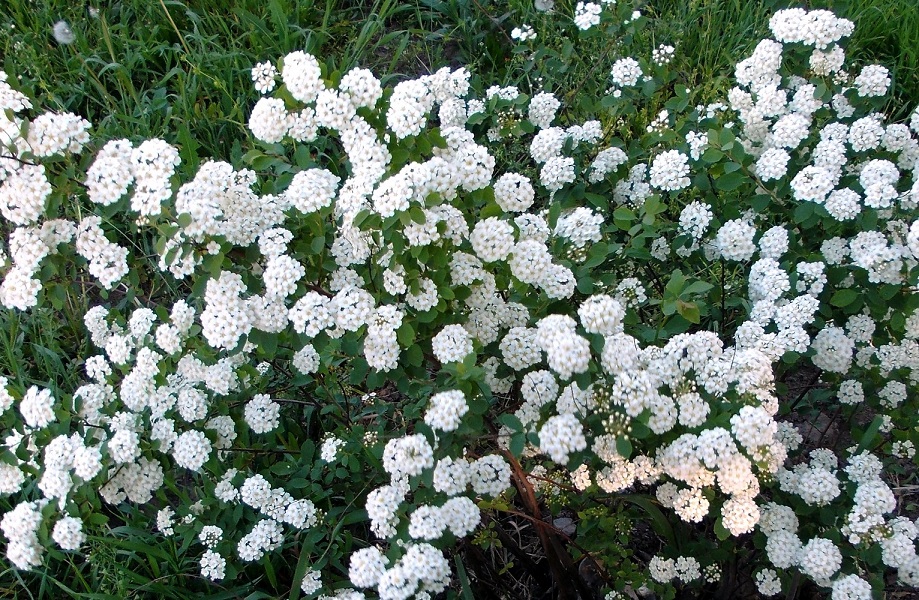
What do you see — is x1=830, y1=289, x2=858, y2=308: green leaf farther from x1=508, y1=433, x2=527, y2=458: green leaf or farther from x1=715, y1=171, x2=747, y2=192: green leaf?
x1=508, y1=433, x2=527, y2=458: green leaf

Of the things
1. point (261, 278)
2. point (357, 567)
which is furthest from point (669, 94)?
point (357, 567)

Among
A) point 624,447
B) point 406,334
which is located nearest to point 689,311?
point 624,447

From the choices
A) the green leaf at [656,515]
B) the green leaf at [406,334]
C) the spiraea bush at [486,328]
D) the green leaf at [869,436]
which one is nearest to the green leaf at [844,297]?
the spiraea bush at [486,328]

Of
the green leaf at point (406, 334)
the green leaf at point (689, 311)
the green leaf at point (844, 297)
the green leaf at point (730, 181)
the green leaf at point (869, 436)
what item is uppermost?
the green leaf at point (730, 181)

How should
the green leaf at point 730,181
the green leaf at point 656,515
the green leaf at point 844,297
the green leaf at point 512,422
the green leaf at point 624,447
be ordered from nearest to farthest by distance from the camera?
1. the green leaf at point 624,447
2. the green leaf at point 512,422
3. the green leaf at point 844,297
4. the green leaf at point 730,181
5. the green leaf at point 656,515

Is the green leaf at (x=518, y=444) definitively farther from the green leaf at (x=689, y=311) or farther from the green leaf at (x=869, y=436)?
the green leaf at (x=869, y=436)

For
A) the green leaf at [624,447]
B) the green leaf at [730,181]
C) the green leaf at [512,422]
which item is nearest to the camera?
the green leaf at [624,447]

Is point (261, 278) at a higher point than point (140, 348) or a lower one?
higher

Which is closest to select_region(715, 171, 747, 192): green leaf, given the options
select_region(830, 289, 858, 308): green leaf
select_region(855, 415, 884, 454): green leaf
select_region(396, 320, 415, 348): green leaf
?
select_region(830, 289, 858, 308): green leaf

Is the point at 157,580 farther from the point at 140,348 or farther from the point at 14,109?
the point at 14,109
